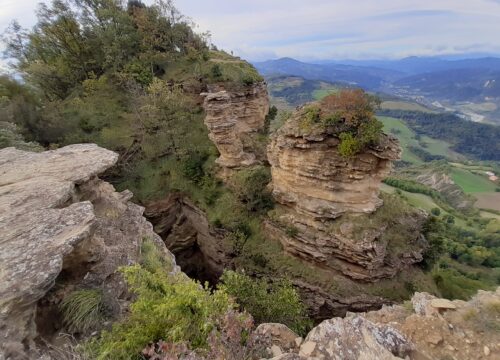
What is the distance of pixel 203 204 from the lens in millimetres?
27781

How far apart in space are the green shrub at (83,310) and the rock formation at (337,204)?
15548 millimetres

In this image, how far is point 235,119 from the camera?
27875 mm

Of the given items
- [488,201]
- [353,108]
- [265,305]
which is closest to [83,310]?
[265,305]

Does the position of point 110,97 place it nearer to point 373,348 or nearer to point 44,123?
point 44,123

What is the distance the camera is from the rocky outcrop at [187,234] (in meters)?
28.3

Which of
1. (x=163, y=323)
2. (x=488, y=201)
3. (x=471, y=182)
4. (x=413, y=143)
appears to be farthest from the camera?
(x=413, y=143)

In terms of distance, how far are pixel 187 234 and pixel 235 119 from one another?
12184mm

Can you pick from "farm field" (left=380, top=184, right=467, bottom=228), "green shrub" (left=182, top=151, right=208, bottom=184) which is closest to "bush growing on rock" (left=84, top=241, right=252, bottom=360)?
"green shrub" (left=182, top=151, right=208, bottom=184)

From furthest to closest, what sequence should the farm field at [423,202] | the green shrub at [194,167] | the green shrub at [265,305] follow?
the farm field at [423,202], the green shrub at [194,167], the green shrub at [265,305]

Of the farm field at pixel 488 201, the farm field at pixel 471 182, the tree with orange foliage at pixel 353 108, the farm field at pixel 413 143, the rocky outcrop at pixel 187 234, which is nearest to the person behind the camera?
the tree with orange foliage at pixel 353 108

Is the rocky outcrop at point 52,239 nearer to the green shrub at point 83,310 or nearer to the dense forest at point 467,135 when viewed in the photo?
the green shrub at point 83,310

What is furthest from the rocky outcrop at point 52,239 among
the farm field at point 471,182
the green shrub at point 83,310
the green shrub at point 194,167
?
the farm field at point 471,182

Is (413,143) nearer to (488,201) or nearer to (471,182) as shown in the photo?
(471,182)

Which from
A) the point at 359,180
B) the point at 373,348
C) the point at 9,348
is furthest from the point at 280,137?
the point at 9,348
